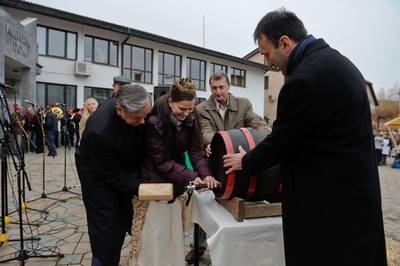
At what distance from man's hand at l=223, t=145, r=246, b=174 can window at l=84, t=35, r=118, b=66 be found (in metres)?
17.8

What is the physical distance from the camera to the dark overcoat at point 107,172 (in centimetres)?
219

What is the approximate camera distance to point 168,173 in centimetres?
225

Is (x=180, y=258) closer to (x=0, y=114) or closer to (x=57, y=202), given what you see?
(x=0, y=114)

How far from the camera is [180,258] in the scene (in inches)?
94.7

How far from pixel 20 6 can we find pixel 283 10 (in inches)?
647

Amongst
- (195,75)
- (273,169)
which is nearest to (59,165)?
(273,169)

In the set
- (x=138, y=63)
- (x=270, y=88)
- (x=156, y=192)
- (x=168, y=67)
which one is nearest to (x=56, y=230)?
(x=156, y=192)

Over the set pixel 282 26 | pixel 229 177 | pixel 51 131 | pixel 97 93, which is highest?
pixel 97 93

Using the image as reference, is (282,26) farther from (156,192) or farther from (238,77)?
(238,77)

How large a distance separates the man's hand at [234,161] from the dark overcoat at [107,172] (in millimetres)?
675

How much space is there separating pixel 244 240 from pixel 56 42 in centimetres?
1757

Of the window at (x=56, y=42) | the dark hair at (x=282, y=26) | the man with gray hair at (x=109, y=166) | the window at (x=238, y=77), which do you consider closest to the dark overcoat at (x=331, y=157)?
the dark hair at (x=282, y=26)

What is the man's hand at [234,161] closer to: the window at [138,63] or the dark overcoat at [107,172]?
the dark overcoat at [107,172]

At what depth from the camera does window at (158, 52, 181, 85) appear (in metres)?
21.6
